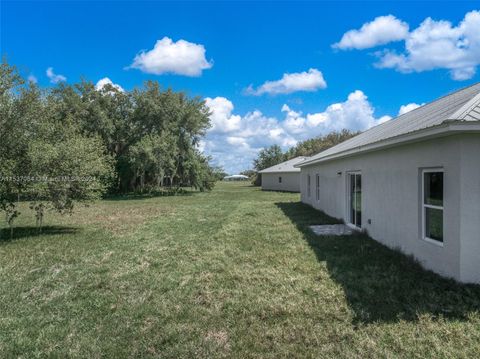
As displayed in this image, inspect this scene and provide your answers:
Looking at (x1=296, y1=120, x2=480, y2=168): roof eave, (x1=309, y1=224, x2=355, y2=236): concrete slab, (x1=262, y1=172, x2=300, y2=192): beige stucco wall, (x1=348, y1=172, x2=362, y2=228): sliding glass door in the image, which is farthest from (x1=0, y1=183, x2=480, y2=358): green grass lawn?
(x1=262, y1=172, x2=300, y2=192): beige stucco wall

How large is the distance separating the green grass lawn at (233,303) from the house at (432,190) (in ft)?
1.30

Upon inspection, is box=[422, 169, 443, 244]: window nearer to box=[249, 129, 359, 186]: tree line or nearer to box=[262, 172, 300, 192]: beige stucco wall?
box=[262, 172, 300, 192]: beige stucco wall

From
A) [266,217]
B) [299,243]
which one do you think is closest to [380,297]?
[299,243]

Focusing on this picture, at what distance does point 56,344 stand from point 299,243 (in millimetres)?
5579

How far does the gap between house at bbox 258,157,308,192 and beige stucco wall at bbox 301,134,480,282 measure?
23.4m

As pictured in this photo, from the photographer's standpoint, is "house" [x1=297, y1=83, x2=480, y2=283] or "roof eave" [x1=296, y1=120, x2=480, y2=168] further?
"house" [x1=297, y1=83, x2=480, y2=283]

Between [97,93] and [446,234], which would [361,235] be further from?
[97,93]

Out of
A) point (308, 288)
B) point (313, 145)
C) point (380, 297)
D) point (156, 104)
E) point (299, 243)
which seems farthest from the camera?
point (313, 145)

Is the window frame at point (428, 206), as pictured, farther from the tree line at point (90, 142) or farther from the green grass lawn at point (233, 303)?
the tree line at point (90, 142)

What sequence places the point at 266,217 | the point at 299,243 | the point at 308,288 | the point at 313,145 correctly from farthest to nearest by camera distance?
the point at 313,145
the point at 266,217
the point at 299,243
the point at 308,288

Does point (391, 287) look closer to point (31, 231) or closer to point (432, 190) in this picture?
point (432, 190)

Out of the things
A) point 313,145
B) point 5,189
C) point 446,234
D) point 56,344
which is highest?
point 313,145

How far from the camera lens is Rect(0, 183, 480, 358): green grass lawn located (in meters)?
3.40

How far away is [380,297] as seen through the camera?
4.46 m
